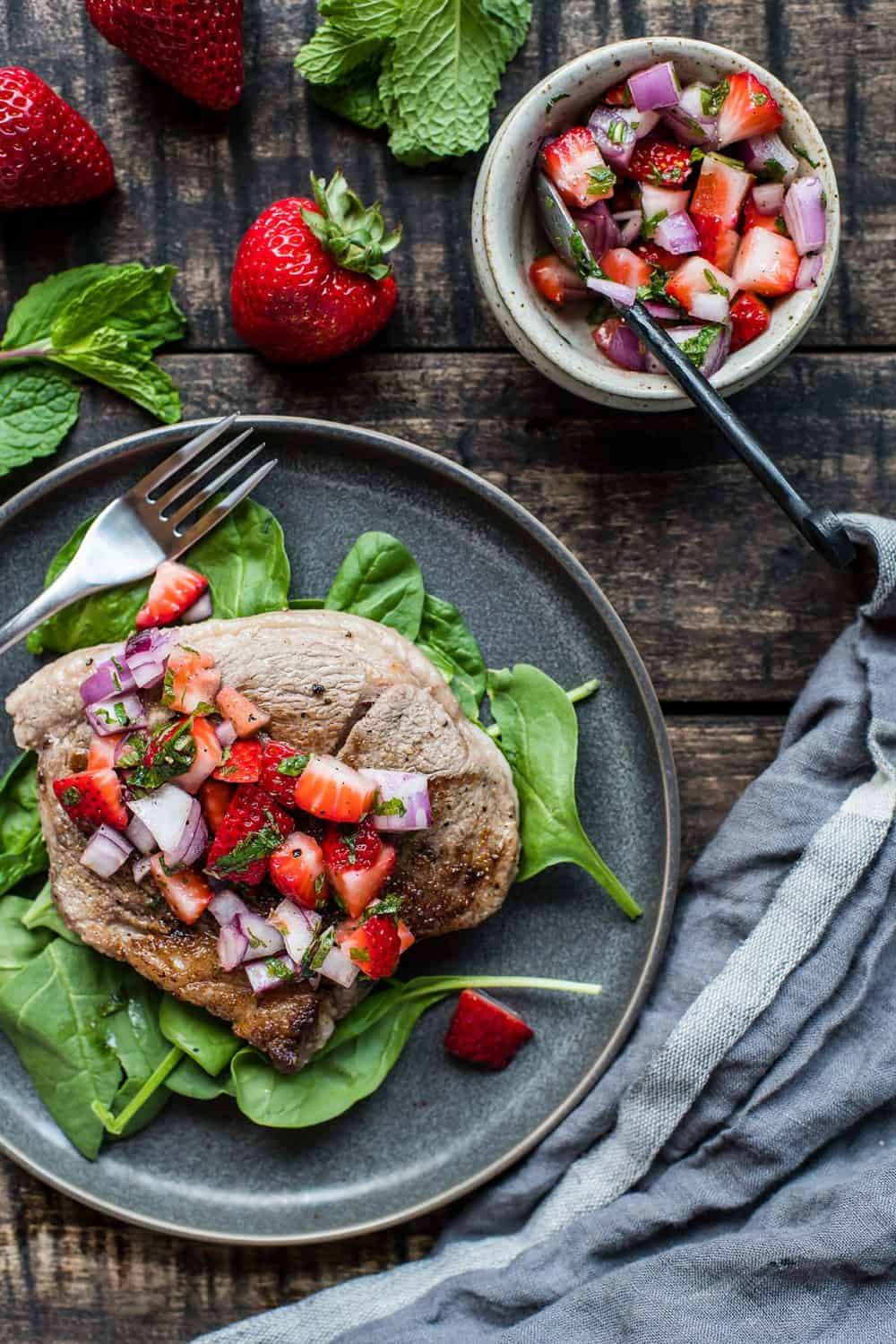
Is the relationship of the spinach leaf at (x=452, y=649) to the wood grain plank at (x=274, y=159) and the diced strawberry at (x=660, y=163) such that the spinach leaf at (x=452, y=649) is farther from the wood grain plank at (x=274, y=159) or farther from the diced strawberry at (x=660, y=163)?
the diced strawberry at (x=660, y=163)

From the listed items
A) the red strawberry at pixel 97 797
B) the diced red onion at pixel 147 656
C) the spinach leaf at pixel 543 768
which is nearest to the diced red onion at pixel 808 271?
the spinach leaf at pixel 543 768

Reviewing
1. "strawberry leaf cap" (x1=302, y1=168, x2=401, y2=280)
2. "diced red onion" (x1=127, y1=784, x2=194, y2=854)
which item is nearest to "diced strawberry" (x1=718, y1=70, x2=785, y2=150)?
"strawberry leaf cap" (x1=302, y1=168, x2=401, y2=280)

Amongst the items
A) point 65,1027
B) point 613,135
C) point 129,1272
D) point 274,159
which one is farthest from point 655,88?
point 129,1272

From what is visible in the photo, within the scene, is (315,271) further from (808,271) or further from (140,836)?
(140,836)

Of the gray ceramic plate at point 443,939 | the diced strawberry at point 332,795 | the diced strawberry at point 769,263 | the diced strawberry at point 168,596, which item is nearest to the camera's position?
the diced strawberry at point 332,795

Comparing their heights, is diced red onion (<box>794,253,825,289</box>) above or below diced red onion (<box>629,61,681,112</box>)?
below

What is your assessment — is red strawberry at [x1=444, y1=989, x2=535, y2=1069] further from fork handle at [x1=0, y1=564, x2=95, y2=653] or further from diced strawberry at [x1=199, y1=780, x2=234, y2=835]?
fork handle at [x1=0, y1=564, x2=95, y2=653]
